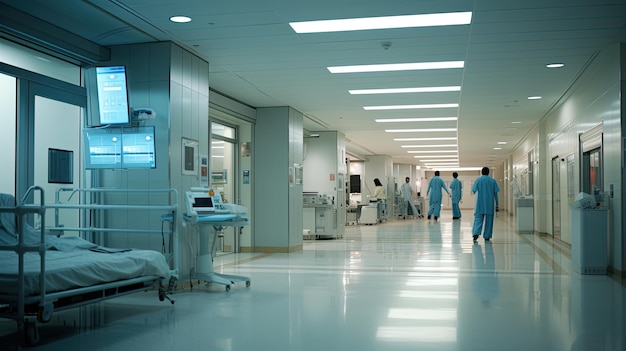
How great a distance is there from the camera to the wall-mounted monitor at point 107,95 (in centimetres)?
681

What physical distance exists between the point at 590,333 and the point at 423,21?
11.6ft

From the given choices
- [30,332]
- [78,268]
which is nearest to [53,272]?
[78,268]

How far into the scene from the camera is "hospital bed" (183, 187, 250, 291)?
6820mm

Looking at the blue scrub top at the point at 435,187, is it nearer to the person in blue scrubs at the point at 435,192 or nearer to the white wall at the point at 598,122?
the person in blue scrubs at the point at 435,192

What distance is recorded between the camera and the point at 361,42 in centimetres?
717

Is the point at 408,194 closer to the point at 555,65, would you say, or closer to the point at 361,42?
the point at 555,65

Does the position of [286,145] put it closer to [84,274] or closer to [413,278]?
[413,278]

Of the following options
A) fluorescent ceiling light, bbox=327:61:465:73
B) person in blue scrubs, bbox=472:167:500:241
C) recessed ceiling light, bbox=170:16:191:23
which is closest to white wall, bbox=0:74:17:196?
recessed ceiling light, bbox=170:16:191:23

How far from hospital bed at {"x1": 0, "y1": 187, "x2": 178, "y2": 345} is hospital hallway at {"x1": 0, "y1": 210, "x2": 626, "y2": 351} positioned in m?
0.29

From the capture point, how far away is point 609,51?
25.3 ft

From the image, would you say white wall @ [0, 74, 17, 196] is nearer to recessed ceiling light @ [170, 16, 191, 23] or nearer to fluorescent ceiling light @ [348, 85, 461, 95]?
recessed ceiling light @ [170, 16, 191, 23]

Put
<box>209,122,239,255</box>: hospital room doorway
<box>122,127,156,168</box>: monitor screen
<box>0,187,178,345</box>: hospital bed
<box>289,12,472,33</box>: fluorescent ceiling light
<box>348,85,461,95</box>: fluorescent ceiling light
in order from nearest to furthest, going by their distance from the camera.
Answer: <box>0,187,178,345</box>: hospital bed < <box>289,12,472,33</box>: fluorescent ceiling light < <box>122,127,156,168</box>: monitor screen < <box>348,85,461,95</box>: fluorescent ceiling light < <box>209,122,239,255</box>: hospital room doorway

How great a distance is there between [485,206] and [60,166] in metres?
9.89

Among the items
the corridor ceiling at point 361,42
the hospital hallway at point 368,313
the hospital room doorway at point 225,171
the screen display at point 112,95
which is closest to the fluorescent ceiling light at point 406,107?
the corridor ceiling at point 361,42
